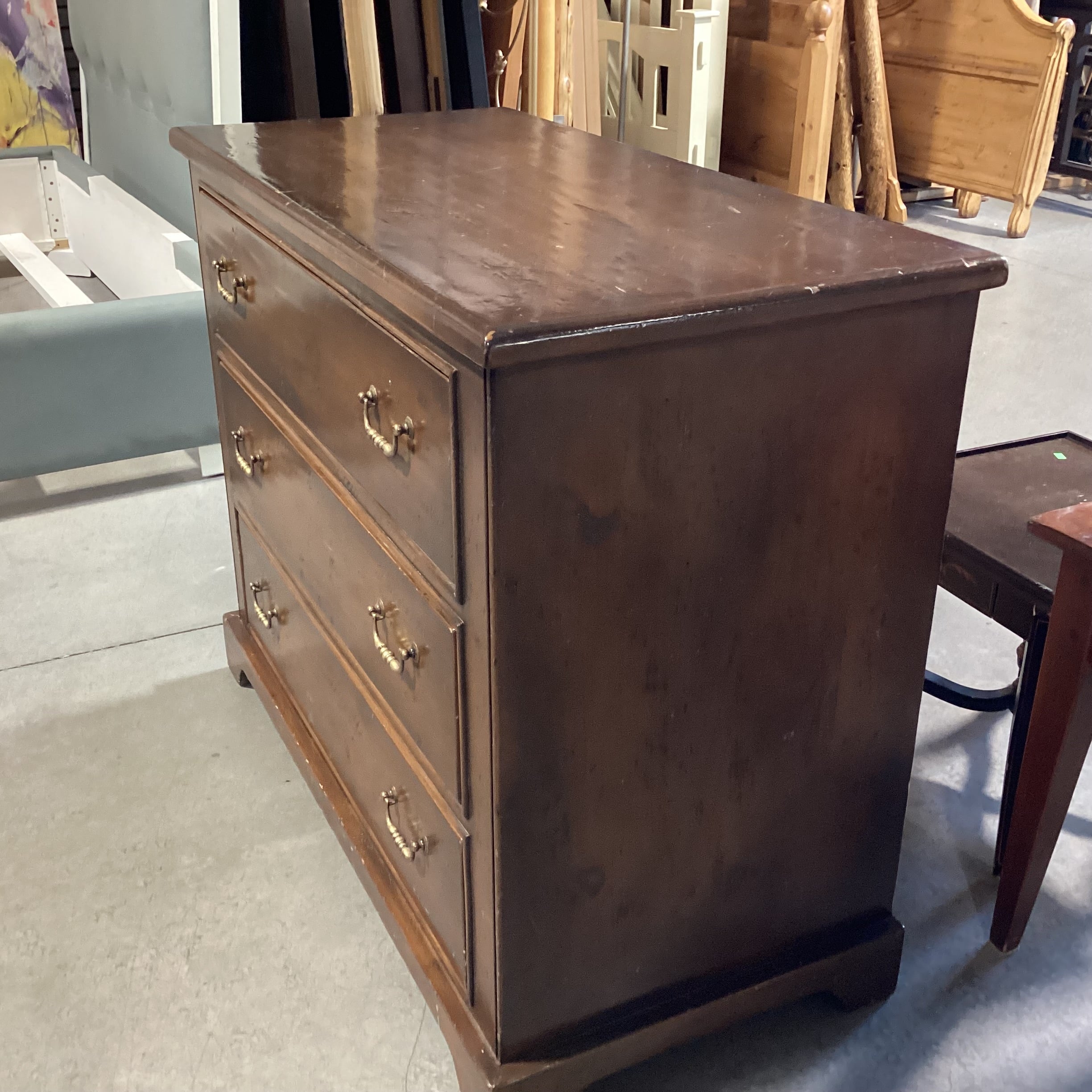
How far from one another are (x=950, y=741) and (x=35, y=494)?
2179mm

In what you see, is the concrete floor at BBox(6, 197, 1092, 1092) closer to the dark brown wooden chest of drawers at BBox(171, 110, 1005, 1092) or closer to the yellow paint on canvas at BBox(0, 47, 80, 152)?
the dark brown wooden chest of drawers at BBox(171, 110, 1005, 1092)

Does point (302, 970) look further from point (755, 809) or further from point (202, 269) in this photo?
point (202, 269)

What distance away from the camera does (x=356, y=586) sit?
4.63 feet

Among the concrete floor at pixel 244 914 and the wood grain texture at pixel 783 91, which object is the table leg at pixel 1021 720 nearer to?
the concrete floor at pixel 244 914

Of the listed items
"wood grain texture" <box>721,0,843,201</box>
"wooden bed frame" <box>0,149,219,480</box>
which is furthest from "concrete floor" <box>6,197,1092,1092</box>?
"wood grain texture" <box>721,0,843,201</box>

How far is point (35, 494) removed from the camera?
9.41 ft

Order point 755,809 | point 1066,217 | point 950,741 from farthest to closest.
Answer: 1. point 1066,217
2. point 950,741
3. point 755,809

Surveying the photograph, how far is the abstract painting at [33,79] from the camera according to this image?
437 cm

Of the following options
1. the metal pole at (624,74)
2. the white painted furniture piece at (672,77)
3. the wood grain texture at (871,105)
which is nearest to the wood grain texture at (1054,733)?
the white painted furniture piece at (672,77)

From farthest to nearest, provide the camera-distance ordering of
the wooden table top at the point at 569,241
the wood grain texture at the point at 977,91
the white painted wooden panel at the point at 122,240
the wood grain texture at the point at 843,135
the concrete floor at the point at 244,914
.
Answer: the wood grain texture at the point at 843,135
the wood grain texture at the point at 977,91
the white painted wooden panel at the point at 122,240
the concrete floor at the point at 244,914
the wooden table top at the point at 569,241

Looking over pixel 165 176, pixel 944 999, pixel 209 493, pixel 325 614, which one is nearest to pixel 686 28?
pixel 165 176

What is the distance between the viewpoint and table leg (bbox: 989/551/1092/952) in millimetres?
1370

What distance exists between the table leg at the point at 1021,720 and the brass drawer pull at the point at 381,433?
841 millimetres

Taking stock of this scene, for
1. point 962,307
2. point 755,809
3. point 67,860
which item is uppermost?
point 962,307
